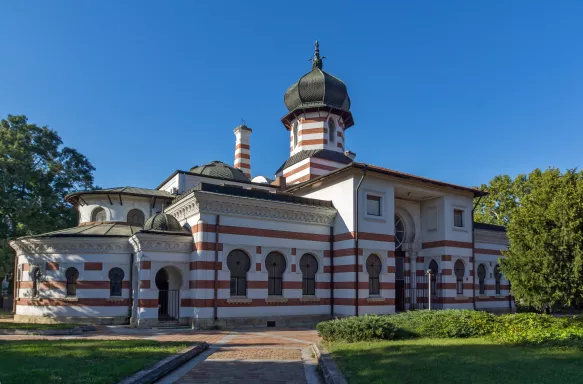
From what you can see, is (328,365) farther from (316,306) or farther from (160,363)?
(316,306)

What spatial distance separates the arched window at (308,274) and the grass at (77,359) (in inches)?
372

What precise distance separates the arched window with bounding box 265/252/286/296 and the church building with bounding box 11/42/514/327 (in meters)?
0.05

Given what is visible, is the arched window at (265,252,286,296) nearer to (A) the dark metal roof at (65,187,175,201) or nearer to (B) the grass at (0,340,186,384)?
(B) the grass at (0,340,186,384)

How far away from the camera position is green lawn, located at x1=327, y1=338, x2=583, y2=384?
8445 mm

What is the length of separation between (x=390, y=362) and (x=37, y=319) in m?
17.3

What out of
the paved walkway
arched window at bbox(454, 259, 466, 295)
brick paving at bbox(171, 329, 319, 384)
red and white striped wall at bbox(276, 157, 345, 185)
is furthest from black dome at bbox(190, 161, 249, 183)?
brick paving at bbox(171, 329, 319, 384)

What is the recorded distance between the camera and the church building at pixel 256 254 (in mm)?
19312

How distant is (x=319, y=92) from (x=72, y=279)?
736 inches

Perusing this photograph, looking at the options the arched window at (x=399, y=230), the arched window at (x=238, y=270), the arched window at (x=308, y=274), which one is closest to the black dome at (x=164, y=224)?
the arched window at (x=238, y=270)

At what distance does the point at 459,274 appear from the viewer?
25062 mm

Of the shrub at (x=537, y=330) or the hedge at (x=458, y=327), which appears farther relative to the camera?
the hedge at (x=458, y=327)

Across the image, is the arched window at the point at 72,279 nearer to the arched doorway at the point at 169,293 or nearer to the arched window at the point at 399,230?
the arched doorway at the point at 169,293

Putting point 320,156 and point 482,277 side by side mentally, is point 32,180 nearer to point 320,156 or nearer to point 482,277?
point 320,156

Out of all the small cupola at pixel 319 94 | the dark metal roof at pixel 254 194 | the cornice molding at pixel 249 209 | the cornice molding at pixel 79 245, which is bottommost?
the cornice molding at pixel 79 245
